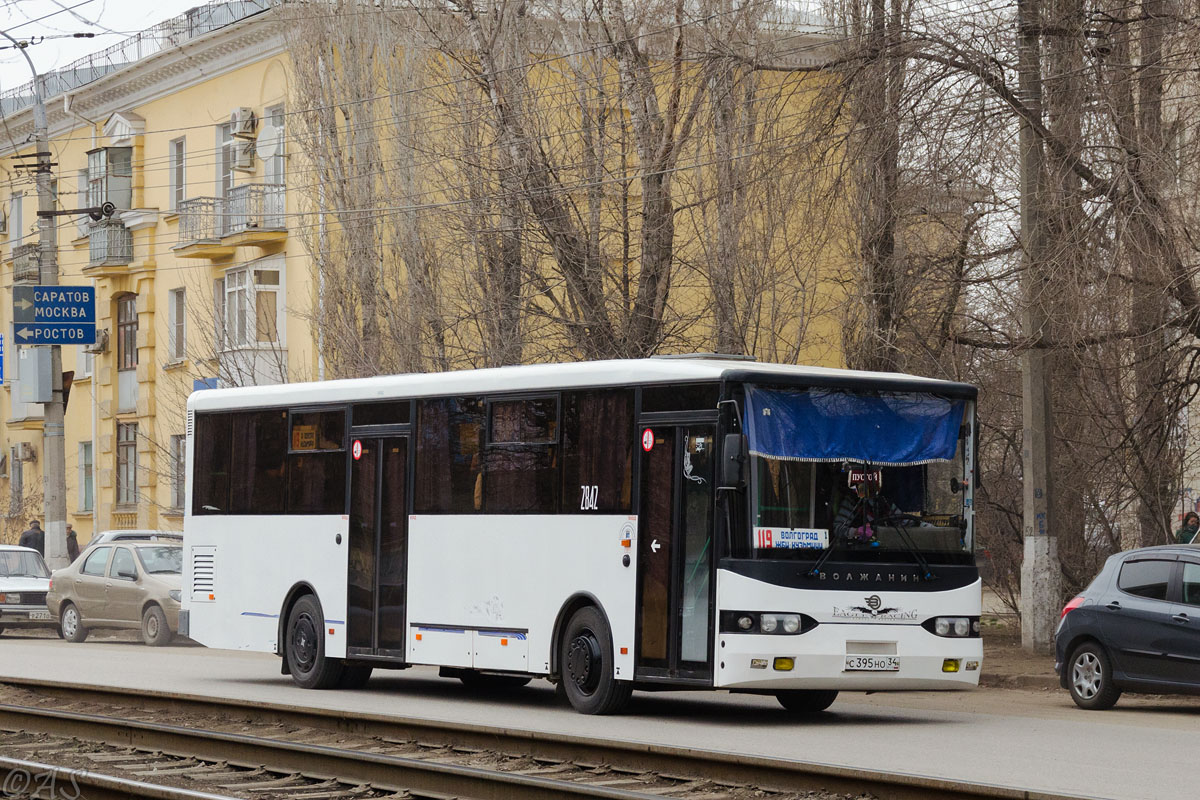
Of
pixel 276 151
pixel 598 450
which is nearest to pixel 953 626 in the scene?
pixel 598 450

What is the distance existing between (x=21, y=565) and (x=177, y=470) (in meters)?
11.2

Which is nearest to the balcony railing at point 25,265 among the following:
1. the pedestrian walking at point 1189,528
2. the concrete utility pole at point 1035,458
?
the pedestrian walking at point 1189,528

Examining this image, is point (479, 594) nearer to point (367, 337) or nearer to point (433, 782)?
point (433, 782)

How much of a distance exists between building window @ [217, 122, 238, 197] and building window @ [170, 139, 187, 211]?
214 cm

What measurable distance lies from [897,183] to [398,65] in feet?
43.0

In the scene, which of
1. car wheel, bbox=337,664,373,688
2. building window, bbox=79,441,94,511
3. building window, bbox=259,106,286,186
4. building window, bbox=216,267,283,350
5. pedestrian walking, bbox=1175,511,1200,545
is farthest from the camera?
building window, bbox=79,441,94,511

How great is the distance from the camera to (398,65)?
3250cm

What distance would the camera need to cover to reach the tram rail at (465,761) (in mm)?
10273

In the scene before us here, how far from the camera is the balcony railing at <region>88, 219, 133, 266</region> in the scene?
49.1 metres

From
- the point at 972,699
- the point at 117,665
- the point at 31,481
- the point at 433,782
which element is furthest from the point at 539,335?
the point at 31,481

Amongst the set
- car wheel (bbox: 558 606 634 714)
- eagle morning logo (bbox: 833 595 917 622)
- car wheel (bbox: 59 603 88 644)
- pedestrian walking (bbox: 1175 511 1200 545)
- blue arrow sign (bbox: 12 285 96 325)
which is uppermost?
blue arrow sign (bbox: 12 285 96 325)

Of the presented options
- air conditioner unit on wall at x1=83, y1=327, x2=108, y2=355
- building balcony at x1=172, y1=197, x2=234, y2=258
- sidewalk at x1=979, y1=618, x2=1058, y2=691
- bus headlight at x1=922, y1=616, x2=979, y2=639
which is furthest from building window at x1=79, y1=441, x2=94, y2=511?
bus headlight at x1=922, y1=616, x2=979, y2=639

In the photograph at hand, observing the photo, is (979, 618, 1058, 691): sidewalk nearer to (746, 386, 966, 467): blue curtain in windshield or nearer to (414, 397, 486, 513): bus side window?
(746, 386, 966, 467): blue curtain in windshield

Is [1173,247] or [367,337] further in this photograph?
[367,337]
